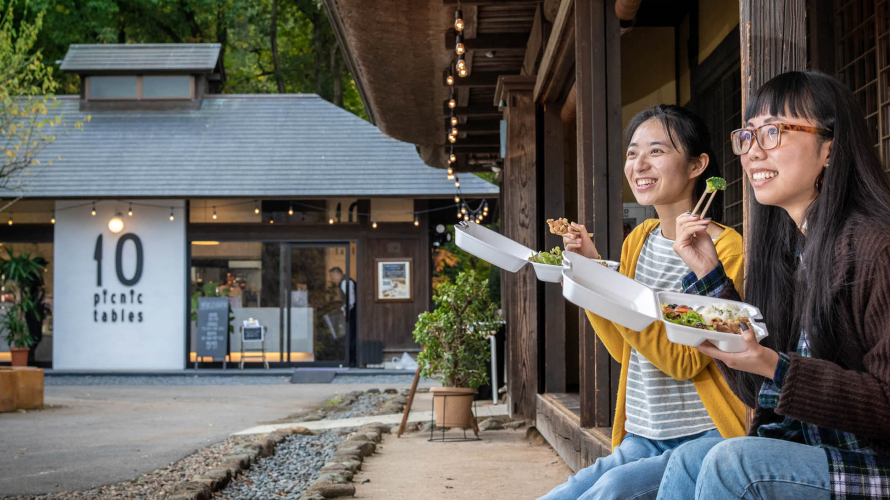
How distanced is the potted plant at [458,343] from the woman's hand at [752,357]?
5449 millimetres

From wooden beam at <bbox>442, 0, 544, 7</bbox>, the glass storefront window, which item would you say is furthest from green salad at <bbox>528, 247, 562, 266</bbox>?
the glass storefront window

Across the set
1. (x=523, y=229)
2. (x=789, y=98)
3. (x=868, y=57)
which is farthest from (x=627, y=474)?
(x=523, y=229)

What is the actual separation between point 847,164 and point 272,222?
47.3ft

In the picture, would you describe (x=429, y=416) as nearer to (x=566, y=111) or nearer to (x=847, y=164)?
(x=566, y=111)

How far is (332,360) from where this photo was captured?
1538 cm

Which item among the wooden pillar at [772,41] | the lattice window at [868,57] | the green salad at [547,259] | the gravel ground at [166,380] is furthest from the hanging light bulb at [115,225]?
the wooden pillar at [772,41]

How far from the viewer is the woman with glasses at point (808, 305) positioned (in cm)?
134

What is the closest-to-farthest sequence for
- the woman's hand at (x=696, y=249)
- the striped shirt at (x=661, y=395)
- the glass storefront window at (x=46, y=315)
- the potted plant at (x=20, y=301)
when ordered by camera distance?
the woman's hand at (x=696, y=249) < the striped shirt at (x=661, y=395) < the potted plant at (x=20, y=301) < the glass storefront window at (x=46, y=315)

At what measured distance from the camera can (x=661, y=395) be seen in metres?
2.08

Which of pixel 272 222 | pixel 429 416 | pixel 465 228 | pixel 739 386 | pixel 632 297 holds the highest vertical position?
pixel 272 222

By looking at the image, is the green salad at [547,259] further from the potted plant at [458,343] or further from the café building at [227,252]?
the café building at [227,252]

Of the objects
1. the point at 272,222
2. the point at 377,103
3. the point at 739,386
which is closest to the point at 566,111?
the point at 377,103

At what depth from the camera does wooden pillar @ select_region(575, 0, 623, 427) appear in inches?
→ 158

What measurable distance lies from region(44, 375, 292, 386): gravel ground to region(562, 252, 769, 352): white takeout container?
42.1 ft
